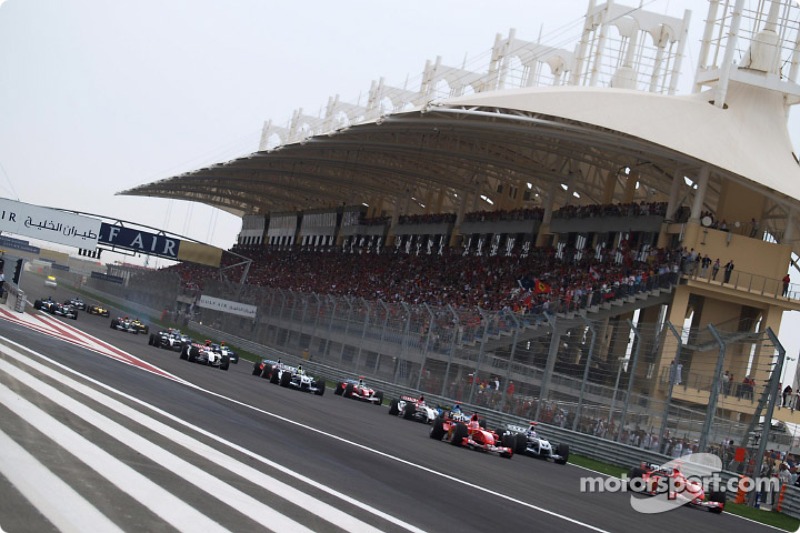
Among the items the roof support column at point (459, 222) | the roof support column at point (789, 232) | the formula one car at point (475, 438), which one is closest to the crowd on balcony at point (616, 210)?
the roof support column at point (789, 232)

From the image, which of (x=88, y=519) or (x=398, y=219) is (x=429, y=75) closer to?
(x=398, y=219)

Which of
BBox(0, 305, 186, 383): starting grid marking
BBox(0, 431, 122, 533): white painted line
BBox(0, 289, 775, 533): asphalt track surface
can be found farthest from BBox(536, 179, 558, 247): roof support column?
A: BBox(0, 431, 122, 533): white painted line

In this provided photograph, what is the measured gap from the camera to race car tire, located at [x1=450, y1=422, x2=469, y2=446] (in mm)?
21031

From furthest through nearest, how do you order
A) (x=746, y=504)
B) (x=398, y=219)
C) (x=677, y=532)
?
(x=398, y=219) → (x=746, y=504) → (x=677, y=532)

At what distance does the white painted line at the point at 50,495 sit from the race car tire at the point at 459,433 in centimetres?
1250

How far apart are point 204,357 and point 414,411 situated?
8500mm

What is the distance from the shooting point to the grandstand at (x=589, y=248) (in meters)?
23.9

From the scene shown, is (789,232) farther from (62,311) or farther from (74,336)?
(62,311)

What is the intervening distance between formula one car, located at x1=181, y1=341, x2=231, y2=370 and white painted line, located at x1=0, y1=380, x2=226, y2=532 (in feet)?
65.7

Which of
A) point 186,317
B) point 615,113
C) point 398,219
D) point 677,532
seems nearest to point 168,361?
point 615,113

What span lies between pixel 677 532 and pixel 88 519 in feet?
27.0

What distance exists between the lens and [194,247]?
222 feet

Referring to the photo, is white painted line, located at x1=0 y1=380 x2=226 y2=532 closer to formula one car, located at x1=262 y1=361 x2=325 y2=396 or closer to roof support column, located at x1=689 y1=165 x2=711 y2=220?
formula one car, located at x1=262 y1=361 x2=325 y2=396

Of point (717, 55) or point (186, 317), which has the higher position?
point (717, 55)
